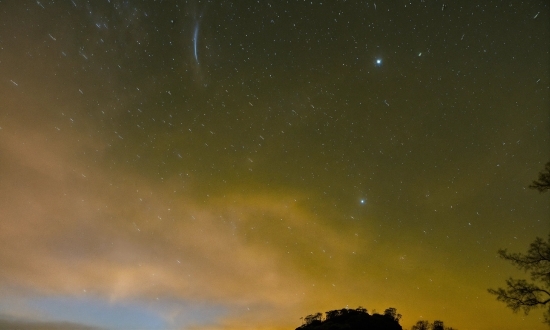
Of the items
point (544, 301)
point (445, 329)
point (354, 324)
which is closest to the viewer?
point (544, 301)

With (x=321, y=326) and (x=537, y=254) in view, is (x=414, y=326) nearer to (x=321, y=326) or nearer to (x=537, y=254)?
(x=321, y=326)

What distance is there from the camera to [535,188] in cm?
1207

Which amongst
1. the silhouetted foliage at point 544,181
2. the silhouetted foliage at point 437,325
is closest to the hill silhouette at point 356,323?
the silhouetted foliage at point 544,181

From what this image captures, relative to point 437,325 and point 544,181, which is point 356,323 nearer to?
point 544,181

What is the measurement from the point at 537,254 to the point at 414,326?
32.3 metres

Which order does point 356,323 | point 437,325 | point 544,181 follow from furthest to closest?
point 437,325 → point 356,323 → point 544,181

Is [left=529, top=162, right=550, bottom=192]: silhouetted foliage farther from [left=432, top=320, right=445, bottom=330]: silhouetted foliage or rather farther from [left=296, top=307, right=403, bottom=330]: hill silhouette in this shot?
[left=432, top=320, right=445, bottom=330]: silhouetted foliage

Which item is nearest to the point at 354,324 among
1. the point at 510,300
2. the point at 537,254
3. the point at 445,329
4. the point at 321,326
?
the point at 321,326

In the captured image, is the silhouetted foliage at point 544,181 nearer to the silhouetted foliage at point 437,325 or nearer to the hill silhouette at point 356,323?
the hill silhouette at point 356,323

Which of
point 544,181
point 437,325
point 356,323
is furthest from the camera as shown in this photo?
point 437,325

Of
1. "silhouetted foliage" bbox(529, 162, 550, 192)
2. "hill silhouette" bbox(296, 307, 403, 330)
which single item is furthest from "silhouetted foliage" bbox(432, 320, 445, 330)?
"silhouetted foliage" bbox(529, 162, 550, 192)

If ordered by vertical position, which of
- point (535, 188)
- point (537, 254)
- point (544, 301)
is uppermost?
point (535, 188)

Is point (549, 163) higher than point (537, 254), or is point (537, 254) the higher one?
point (549, 163)

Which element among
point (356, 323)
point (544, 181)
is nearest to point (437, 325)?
point (356, 323)
